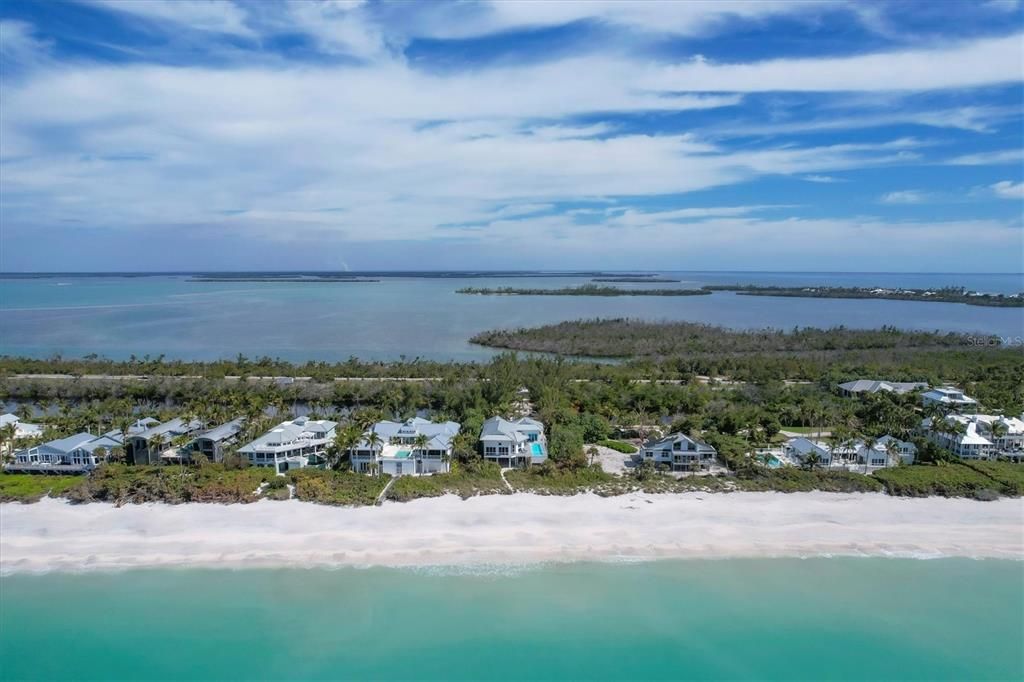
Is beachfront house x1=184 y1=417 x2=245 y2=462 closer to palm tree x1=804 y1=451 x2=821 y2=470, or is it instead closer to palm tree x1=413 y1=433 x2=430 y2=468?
palm tree x1=413 y1=433 x2=430 y2=468

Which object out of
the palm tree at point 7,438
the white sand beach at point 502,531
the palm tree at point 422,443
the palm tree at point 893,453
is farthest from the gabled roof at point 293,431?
the palm tree at point 893,453

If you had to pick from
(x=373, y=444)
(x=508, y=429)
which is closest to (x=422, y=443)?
(x=373, y=444)

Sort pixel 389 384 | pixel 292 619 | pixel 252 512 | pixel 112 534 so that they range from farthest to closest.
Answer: pixel 389 384, pixel 252 512, pixel 112 534, pixel 292 619

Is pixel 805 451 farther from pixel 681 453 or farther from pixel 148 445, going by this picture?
pixel 148 445

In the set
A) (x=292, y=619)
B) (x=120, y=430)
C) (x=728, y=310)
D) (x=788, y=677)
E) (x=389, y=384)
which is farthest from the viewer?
(x=728, y=310)

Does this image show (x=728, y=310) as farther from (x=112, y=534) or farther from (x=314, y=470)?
(x=112, y=534)

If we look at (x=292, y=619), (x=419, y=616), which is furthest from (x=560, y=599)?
(x=292, y=619)
